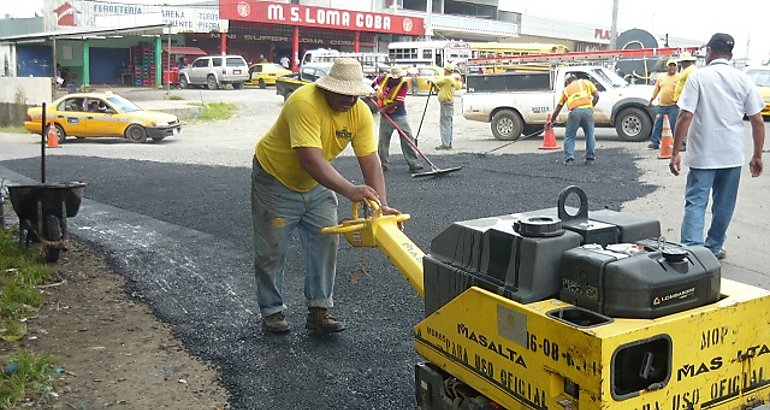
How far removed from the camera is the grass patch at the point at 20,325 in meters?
4.11

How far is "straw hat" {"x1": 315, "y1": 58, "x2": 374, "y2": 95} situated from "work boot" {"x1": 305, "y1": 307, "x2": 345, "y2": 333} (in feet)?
4.71

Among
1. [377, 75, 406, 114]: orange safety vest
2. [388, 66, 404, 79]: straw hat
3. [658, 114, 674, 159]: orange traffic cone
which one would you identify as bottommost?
[658, 114, 674, 159]: orange traffic cone

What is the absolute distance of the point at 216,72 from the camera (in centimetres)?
3831

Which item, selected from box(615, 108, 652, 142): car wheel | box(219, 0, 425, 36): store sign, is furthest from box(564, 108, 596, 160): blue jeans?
box(219, 0, 425, 36): store sign

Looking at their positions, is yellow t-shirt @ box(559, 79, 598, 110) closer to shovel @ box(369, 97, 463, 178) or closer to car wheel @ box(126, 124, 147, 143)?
shovel @ box(369, 97, 463, 178)

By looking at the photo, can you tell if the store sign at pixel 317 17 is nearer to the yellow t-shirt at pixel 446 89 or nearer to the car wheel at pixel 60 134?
the car wheel at pixel 60 134

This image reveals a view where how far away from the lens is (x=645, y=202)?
30.5ft

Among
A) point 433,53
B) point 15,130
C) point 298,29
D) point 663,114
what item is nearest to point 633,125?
point 663,114

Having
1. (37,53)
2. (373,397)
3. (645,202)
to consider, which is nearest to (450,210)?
(645,202)

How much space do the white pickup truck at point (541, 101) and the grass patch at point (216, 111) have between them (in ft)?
33.8

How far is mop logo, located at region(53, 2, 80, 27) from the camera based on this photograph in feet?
132

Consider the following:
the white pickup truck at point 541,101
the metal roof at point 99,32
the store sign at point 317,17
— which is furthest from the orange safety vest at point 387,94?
the store sign at point 317,17

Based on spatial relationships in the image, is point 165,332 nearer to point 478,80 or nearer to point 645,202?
point 645,202

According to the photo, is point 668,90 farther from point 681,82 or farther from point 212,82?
point 212,82
